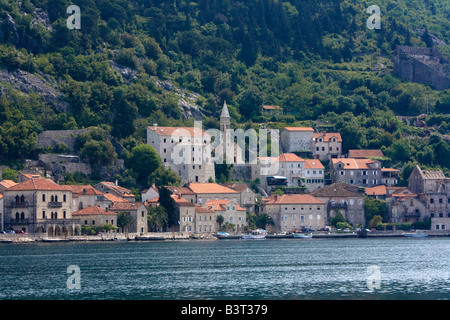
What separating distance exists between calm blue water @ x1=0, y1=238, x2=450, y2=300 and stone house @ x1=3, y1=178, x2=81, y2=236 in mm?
4451

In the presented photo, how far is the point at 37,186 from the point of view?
92.4m

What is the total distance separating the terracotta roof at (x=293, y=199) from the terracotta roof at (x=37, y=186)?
24.0m

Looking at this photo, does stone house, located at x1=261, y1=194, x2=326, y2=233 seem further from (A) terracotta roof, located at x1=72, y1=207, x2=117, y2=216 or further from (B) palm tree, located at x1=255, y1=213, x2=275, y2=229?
(A) terracotta roof, located at x1=72, y1=207, x2=117, y2=216

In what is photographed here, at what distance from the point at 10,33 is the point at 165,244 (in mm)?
43603

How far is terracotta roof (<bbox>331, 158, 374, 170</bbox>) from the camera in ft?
387

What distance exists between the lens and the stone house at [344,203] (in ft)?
360

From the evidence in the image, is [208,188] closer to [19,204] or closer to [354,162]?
[354,162]

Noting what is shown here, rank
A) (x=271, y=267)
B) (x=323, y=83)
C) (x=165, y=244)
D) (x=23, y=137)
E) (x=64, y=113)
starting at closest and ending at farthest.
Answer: (x=271, y=267)
(x=165, y=244)
(x=23, y=137)
(x=64, y=113)
(x=323, y=83)

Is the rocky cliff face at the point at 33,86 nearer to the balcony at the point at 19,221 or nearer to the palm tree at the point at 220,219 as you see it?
the palm tree at the point at 220,219

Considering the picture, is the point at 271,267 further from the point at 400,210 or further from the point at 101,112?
the point at 101,112

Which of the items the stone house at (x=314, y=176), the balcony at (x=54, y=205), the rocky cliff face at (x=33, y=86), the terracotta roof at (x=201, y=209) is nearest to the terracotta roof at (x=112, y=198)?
the balcony at (x=54, y=205)

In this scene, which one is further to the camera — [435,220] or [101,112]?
[101,112]

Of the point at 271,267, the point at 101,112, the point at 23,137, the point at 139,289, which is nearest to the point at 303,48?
the point at 101,112
